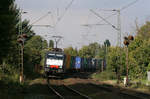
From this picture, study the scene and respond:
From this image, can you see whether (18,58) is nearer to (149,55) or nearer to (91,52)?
(149,55)

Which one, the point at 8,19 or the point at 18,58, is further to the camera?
the point at 18,58

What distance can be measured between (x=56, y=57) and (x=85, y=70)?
29433 millimetres

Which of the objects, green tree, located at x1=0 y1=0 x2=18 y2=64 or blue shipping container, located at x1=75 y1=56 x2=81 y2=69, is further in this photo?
blue shipping container, located at x1=75 y1=56 x2=81 y2=69

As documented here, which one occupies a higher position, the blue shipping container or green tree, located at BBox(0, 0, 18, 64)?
green tree, located at BBox(0, 0, 18, 64)

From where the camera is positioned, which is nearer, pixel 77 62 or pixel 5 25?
pixel 5 25

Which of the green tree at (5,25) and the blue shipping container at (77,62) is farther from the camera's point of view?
the blue shipping container at (77,62)

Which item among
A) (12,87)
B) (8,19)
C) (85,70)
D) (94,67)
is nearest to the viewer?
(8,19)

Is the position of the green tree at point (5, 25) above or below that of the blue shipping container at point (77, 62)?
above

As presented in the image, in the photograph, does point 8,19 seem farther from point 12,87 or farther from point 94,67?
point 94,67

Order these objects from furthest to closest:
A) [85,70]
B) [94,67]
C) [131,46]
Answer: [94,67], [85,70], [131,46]

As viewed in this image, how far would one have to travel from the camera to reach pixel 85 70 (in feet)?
192

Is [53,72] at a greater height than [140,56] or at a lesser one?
lesser

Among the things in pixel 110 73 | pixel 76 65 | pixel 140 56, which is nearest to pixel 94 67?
pixel 76 65

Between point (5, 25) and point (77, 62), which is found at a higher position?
point (5, 25)
